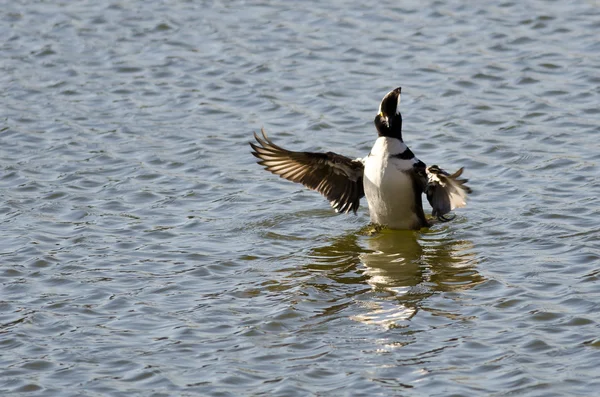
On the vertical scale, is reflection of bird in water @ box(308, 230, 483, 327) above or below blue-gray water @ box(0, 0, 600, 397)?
below

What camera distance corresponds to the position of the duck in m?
10.0

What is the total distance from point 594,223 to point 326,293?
2695mm

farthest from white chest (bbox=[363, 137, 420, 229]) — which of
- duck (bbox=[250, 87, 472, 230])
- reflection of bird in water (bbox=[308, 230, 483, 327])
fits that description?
reflection of bird in water (bbox=[308, 230, 483, 327])

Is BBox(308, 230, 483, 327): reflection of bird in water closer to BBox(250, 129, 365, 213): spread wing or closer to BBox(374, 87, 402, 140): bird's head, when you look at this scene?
BBox(250, 129, 365, 213): spread wing

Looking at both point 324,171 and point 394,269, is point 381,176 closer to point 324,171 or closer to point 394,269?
point 324,171

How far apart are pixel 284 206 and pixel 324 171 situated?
2.04ft

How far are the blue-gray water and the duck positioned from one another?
0.89ft

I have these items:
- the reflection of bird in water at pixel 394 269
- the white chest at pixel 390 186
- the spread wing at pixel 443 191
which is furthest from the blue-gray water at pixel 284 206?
the spread wing at pixel 443 191

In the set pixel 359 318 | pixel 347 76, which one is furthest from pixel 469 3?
pixel 359 318

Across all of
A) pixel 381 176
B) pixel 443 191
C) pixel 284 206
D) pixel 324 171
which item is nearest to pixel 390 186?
pixel 381 176

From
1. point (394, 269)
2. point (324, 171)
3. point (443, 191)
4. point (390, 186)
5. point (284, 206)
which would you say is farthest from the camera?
point (284, 206)

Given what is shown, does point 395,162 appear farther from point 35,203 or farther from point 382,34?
point 382,34

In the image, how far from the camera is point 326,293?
8.90 meters

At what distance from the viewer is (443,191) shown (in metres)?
9.67
